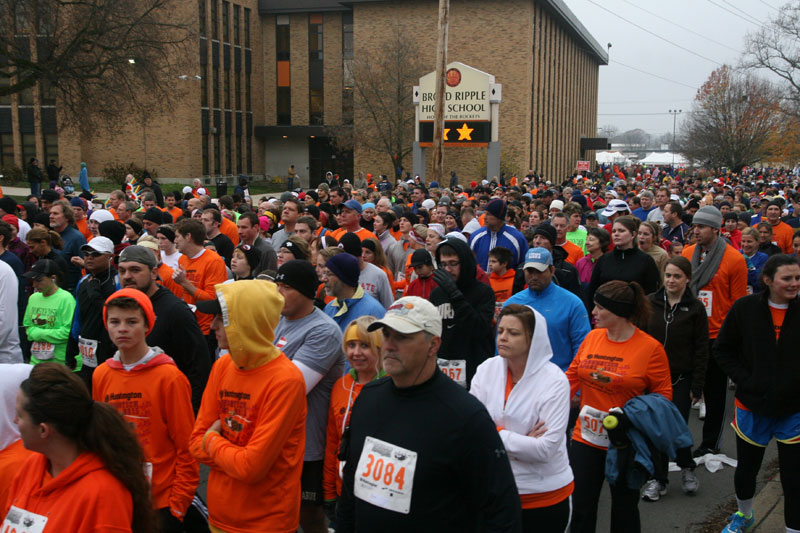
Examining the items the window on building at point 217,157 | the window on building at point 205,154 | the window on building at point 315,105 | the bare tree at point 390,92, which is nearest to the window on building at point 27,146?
the window on building at point 205,154

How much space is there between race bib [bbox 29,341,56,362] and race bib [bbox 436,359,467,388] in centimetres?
337

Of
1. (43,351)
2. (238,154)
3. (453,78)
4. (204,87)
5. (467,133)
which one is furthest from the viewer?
(238,154)

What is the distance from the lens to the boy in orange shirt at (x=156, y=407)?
3.68m

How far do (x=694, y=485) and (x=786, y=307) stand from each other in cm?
181

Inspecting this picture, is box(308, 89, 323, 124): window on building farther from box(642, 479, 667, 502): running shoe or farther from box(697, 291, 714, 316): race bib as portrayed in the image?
box(642, 479, 667, 502): running shoe

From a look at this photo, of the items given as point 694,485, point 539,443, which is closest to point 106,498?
point 539,443

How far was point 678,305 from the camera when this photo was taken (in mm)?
5891

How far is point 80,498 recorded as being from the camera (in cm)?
266

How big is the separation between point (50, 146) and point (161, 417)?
4617 cm

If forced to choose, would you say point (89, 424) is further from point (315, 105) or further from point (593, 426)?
point (315, 105)

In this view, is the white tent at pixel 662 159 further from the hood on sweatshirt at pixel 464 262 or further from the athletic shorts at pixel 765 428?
the athletic shorts at pixel 765 428

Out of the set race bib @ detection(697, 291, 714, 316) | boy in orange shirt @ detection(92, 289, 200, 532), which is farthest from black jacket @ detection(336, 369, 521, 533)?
race bib @ detection(697, 291, 714, 316)

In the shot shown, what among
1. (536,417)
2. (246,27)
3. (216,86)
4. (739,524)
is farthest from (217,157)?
(536,417)

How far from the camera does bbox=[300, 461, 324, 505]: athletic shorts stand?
430 cm
